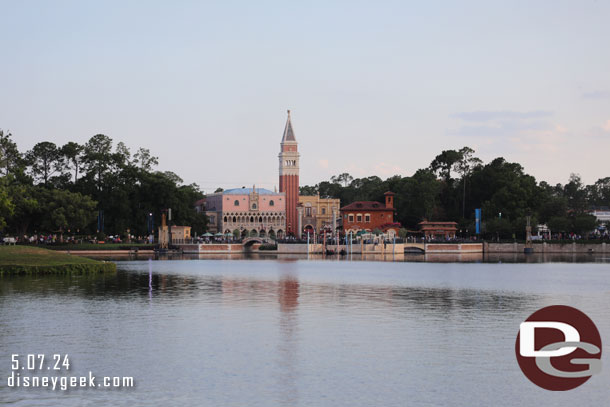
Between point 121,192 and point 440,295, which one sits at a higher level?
point 121,192

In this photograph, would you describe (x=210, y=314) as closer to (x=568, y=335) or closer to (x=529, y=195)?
(x=568, y=335)

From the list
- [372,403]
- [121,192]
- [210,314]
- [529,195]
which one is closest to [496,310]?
[210,314]

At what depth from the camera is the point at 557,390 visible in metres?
23.5

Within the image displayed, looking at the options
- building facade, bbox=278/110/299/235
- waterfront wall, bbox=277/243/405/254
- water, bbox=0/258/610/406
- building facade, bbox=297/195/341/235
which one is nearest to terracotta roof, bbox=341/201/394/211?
building facade, bbox=297/195/341/235

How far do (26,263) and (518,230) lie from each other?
101m

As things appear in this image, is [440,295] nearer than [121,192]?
Yes

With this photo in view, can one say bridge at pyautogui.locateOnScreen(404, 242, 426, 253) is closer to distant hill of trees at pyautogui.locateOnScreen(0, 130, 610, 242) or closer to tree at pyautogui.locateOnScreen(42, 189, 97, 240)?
distant hill of trees at pyautogui.locateOnScreen(0, 130, 610, 242)

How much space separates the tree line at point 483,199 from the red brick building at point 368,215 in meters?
3.90

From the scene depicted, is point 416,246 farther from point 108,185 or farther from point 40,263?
point 40,263

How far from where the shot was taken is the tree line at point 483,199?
486ft

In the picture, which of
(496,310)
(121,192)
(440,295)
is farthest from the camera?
(121,192)

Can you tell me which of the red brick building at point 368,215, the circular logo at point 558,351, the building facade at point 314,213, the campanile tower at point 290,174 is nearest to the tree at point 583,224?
the red brick building at point 368,215

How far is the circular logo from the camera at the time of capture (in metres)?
24.9

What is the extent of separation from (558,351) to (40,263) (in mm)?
50105
